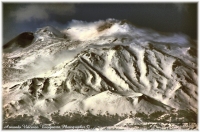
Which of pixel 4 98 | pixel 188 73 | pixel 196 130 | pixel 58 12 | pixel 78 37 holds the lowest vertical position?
pixel 196 130

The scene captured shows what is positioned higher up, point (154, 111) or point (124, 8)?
point (124, 8)

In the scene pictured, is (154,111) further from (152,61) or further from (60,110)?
(60,110)

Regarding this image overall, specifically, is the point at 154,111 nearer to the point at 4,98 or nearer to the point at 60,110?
the point at 60,110

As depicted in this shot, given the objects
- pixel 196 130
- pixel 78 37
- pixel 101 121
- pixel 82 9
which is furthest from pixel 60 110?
pixel 196 130

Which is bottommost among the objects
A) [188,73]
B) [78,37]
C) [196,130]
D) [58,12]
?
[196,130]

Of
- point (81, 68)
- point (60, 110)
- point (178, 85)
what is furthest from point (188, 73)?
point (60, 110)

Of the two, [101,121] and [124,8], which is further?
[124,8]
